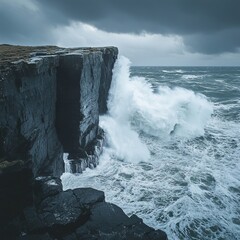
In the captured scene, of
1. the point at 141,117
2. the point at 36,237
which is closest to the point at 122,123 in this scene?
the point at 141,117

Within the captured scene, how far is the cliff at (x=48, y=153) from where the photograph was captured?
8.16 metres

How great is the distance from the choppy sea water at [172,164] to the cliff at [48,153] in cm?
236

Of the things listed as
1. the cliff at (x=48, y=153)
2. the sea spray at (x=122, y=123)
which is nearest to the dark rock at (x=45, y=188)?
the cliff at (x=48, y=153)

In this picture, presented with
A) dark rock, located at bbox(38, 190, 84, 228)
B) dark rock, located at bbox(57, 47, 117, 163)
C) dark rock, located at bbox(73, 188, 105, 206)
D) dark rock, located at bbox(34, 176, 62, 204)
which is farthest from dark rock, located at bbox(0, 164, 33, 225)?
dark rock, located at bbox(57, 47, 117, 163)

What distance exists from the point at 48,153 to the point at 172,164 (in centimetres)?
772

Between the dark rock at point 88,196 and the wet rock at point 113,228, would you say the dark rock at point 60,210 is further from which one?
the wet rock at point 113,228

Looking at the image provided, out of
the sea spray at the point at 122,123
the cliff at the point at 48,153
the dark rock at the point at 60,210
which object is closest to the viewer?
the cliff at the point at 48,153

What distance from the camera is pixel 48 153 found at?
13430 mm

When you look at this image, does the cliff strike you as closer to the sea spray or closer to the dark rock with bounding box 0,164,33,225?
the dark rock with bounding box 0,164,33,225

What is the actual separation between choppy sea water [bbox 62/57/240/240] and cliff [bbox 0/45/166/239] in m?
2.36

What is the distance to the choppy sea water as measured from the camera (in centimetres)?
1148

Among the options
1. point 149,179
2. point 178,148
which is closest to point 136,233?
point 149,179

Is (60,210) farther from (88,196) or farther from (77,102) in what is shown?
(77,102)

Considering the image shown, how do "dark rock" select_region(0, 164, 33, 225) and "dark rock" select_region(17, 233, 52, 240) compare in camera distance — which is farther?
"dark rock" select_region(0, 164, 33, 225)
